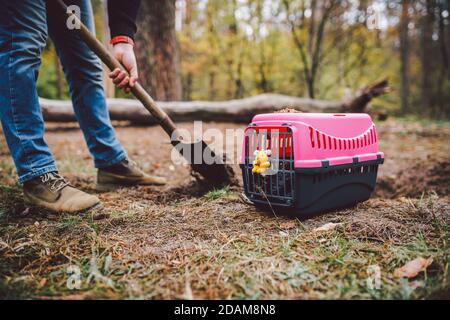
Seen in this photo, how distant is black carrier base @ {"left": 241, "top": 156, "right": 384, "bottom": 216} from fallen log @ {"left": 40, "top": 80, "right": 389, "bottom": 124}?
2.72 meters

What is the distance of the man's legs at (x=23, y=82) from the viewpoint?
4.89 feet

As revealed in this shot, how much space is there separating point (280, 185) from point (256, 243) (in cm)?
35

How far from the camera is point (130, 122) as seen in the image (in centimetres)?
464

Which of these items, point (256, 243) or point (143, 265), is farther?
point (256, 243)

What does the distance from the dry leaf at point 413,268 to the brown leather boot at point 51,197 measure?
1.40 metres

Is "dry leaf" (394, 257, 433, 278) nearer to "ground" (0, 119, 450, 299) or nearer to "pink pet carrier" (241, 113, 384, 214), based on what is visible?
"ground" (0, 119, 450, 299)

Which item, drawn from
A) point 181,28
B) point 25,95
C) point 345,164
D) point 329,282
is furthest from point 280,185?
point 181,28

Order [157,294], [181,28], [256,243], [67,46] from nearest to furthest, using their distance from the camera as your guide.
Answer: [157,294]
[256,243]
[67,46]
[181,28]

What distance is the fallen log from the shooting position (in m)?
4.31

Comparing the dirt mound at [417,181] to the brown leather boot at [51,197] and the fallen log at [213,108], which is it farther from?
the brown leather boot at [51,197]

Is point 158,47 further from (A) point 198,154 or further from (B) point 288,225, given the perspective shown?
(B) point 288,225

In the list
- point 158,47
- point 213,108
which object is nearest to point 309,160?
point 213,108

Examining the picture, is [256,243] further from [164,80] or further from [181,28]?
[181,28]

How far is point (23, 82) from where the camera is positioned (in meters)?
1.54
